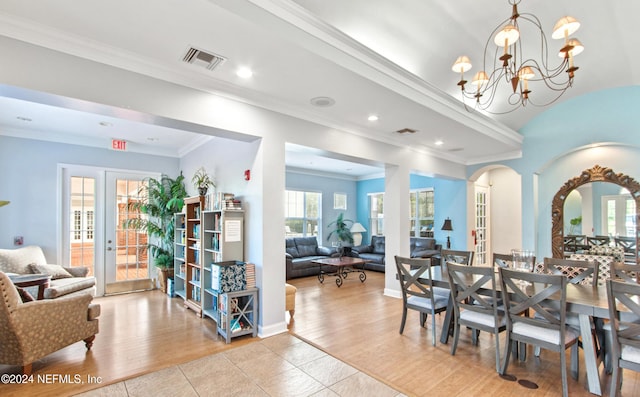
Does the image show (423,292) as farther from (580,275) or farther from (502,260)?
(580,275)

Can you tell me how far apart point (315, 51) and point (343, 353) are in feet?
9.25

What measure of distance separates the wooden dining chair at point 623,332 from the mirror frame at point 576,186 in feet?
12.5

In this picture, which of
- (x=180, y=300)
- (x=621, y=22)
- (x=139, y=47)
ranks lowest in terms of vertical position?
(x=180, y=300)

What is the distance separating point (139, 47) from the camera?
8.21 ft

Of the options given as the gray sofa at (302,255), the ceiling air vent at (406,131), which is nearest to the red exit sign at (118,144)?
the gray sofa at (302,255)

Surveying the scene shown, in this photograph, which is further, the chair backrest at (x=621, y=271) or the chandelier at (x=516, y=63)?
the chair backrest at (x=621, y=271)

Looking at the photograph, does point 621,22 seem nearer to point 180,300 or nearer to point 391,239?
point 391,239

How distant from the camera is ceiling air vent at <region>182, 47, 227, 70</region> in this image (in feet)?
8.46

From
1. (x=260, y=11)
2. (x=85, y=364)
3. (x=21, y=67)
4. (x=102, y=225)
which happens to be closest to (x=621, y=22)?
(x=260, y=11)

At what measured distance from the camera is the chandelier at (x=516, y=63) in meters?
2.32

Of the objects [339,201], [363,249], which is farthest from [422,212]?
[339,201]

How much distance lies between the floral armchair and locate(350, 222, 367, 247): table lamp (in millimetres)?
7027

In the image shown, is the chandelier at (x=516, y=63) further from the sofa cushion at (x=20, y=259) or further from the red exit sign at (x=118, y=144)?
the sofa cushion at (x=20, y=259)

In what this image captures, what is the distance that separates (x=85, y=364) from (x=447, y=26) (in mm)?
4990
